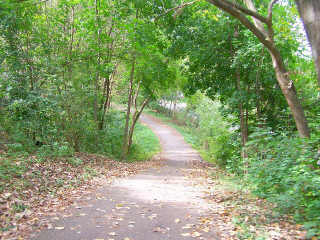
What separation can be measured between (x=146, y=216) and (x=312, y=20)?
471cm

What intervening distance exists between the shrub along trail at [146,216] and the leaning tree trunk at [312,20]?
3039 mm

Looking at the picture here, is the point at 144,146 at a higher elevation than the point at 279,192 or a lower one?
lower

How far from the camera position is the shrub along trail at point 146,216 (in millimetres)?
4566

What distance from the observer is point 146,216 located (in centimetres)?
558

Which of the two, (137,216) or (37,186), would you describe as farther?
(37,186)

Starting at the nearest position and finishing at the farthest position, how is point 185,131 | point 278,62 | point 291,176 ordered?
1. point 291,176
2. point 278,62
3. point 185,131

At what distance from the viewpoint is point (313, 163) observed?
5.32 meters

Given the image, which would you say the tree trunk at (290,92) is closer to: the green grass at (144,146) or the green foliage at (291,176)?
the green foliage at (291,176)

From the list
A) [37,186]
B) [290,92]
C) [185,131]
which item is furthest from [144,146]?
[290,92]

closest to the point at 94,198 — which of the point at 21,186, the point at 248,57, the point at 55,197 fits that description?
the point at 55,197

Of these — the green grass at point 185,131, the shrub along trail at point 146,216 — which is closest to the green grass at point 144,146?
the green grass at point 185,131

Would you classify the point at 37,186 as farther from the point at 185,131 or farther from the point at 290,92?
the point at 185,131

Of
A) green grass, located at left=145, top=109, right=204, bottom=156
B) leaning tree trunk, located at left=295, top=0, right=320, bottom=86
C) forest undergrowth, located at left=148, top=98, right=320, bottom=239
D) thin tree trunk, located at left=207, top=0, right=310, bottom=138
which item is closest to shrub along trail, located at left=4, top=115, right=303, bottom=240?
forest undergrowth, located at left=148, top=98, right=320, bottom=239

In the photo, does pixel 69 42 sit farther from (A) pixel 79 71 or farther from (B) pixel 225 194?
(B) pixel 225 194
